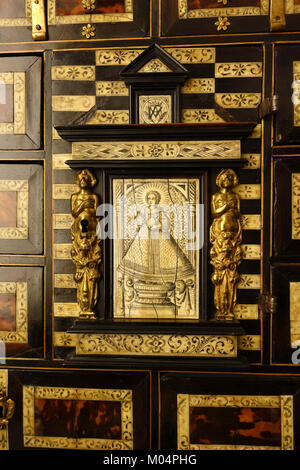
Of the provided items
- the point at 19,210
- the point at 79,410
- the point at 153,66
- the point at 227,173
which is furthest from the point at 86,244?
the point at 153,66

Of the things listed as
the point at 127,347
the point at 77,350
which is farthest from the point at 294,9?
the point at 77,350

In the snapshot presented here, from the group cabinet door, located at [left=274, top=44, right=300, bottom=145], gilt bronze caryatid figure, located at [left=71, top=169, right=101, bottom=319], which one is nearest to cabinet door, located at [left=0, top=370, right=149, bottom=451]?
gilt bronze caryatid figure, located at [left=71, top=169, right=101, bottom=319]

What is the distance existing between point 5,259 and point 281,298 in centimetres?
186

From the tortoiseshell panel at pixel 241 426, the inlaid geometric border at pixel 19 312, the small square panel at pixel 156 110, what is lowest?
the tortoiseshell panel at pixel 241 426

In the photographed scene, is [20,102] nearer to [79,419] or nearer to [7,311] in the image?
[7,311]

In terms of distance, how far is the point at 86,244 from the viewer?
6.65 ft

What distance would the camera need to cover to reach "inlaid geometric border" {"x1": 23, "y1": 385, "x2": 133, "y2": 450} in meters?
2.09

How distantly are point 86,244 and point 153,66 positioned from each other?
123cm

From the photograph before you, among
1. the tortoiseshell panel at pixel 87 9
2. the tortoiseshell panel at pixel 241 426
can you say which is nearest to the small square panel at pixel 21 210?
the tortoiseshell panel at pixel 87 9

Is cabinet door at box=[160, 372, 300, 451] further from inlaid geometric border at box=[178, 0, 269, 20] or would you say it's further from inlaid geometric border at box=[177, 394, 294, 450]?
inlaid geometric border at box=[178, 0, 269, 20]

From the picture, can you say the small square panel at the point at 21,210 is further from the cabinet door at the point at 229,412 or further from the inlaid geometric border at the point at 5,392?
the cabinet door at the point at 229,412

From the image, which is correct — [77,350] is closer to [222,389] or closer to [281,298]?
[222,389]

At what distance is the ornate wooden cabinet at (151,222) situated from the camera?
1992 millimetres

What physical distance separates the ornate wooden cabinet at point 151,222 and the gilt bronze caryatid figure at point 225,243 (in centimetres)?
1
